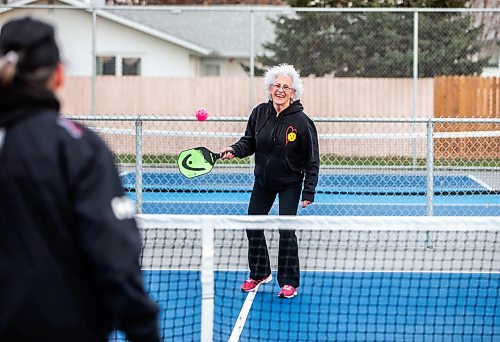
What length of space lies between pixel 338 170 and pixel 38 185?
10.3 metres

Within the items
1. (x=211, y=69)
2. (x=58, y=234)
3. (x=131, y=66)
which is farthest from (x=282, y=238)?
(x=211, y=69)

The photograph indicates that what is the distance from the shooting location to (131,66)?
26.2 m

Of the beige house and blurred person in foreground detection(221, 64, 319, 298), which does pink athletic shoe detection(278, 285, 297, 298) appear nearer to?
blurred person in foreground detection(221, 64, 319, 298)

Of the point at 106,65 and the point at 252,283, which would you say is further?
the point at 106,65

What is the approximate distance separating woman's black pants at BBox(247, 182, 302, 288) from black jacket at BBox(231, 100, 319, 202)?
3.3 inches

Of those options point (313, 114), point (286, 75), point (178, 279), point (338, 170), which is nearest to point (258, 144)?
point (286, 75)

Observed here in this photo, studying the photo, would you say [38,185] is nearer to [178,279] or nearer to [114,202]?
[114,202]

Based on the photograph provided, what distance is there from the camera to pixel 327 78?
19953 millimetres

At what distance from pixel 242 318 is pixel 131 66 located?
19.5 metres

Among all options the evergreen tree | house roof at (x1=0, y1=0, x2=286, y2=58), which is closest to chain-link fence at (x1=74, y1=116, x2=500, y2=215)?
the evergreen tree

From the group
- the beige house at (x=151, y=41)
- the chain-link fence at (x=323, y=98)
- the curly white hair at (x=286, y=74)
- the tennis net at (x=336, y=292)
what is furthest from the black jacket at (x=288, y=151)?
the beige house at (x=151, y=41)

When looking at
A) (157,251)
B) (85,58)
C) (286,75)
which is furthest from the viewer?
(85,58)

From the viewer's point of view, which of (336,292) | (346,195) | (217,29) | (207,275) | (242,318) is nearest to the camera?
(207,275)

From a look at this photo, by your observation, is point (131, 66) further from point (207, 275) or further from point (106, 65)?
point (207, 275)
